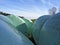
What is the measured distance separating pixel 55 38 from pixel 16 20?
1.59 m

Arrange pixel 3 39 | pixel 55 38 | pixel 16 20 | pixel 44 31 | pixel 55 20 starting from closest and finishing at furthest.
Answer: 1. pixel 3 39
2. pixel 55 38
3. pixel 55 20
4. pixel 44 31
5. pixel 16 20

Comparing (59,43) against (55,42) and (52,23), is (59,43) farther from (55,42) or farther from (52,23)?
(52,23)

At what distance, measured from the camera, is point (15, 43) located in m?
1.52

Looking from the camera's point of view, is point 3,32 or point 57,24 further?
point 57,24

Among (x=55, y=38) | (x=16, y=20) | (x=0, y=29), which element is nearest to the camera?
(x=0, y=29)

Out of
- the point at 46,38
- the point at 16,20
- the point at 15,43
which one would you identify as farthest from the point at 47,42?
the point at 16,20

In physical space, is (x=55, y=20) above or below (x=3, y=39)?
above

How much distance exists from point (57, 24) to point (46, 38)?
0.83ft

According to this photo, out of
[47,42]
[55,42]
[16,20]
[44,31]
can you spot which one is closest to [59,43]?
[55,42]

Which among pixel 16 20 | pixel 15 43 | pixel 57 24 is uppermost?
pixel 57 24

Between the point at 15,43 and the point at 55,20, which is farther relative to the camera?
the point at 55,20

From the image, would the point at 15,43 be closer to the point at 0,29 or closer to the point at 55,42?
the point at 0,29

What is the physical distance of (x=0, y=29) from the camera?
1.61 meters

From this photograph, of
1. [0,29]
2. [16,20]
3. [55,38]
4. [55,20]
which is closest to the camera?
[0,29]
